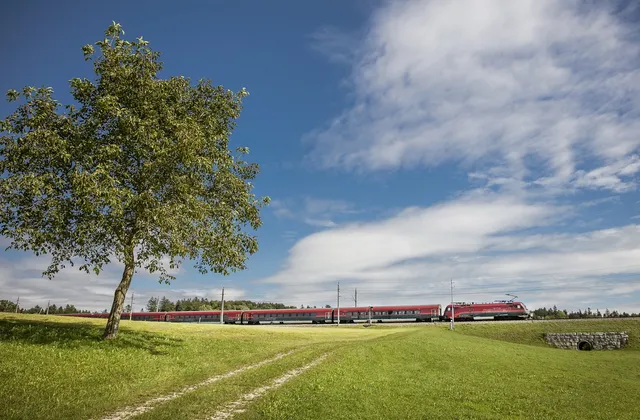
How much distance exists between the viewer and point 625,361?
4491cm

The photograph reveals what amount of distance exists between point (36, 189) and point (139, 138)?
6.14 meters

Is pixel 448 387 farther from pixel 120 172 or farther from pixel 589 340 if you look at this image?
pixel 589 340

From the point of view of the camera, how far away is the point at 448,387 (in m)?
22.2

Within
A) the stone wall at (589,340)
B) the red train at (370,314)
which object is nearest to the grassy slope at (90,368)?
the stone wall at (589,340)

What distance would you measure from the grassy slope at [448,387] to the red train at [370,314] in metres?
50.9

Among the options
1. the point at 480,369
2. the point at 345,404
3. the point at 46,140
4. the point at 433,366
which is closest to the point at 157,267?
the point at 46,140

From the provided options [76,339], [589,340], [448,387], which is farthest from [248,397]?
[589,340]

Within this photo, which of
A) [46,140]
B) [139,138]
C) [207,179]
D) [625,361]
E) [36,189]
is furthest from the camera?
[625,361]

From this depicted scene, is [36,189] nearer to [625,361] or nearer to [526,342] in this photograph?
[625,361]

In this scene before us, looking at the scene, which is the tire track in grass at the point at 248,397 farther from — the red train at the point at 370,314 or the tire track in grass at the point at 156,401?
the red train at the point at 370,314

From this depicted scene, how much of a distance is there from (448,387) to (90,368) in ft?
62.6

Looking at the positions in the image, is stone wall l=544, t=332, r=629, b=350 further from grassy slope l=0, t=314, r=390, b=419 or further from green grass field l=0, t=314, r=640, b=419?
grassy slope l=0, t=314, r=390, b=419

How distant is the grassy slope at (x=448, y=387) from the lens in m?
16.1

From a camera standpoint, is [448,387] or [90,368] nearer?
[90,368]
